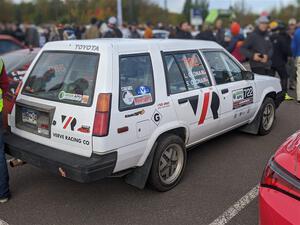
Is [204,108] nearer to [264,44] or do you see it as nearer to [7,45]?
[264,44]

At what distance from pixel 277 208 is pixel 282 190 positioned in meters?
0.13

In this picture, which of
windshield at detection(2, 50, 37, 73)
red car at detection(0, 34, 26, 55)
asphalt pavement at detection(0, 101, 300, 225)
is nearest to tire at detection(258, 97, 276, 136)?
asphalt pavement at detection(0, 101, 300, 225)

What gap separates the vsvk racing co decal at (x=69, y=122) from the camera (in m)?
3.22

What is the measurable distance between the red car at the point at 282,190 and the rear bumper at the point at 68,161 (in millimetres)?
1377

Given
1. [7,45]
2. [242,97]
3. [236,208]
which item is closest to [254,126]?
[242,97]

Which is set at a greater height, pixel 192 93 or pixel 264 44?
pixel 264 44

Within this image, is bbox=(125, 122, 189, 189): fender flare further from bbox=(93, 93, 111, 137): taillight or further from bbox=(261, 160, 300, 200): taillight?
bbox=(261, 160, 300, 200): taillight

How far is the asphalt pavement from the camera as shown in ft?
11.0


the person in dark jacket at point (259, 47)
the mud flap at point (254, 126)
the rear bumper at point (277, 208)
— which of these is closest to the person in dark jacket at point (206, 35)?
the person in dark jacket at point (259, 47)

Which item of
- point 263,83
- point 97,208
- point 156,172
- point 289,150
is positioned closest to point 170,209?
point 156,172

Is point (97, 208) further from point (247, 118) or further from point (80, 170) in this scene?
point (247, 118)

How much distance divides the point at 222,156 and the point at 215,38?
7.84 meters

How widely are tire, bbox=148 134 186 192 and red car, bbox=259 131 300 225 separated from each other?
1.41 metres

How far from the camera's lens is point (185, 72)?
4.03 meters
